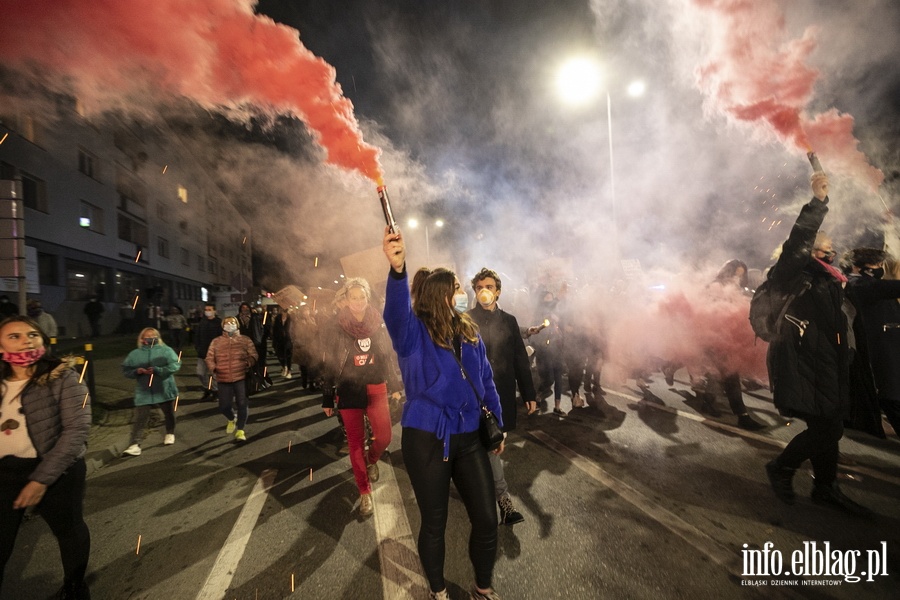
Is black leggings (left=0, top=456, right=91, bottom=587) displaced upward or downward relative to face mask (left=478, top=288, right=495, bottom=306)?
downward

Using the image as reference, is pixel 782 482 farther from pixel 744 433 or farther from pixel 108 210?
pixel 108 210

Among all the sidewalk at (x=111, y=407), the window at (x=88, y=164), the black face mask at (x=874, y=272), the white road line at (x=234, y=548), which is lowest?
the white road line at (x=234, y=548)

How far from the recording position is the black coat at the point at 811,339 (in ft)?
10.0

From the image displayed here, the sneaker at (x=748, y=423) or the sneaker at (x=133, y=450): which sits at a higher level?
the sneaker at (x=133, y=450)

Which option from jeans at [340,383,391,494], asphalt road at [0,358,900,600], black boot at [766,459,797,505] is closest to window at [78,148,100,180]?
asphalt road at [0,358,900,600]

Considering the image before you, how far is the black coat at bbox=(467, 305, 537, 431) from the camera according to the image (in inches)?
146

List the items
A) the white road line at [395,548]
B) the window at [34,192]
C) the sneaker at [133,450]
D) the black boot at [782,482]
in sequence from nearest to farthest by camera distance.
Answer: the white road line at [395,548] → the black boot at [782,482] → the sneaker at [133,450] → the window at [34,192]

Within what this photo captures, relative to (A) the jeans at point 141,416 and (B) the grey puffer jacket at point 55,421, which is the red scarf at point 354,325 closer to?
(B) the grey puffer jacket at point 55,421

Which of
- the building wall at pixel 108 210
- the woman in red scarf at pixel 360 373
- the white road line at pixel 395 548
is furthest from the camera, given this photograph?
the building wall at pixel 108 210

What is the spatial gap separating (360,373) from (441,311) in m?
1.73

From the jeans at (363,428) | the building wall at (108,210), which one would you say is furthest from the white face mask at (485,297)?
the building wall at (108,210)

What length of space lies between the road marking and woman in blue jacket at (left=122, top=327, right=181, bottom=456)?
701 centimetres

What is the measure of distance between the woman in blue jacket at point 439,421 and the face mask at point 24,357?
2.25 metres

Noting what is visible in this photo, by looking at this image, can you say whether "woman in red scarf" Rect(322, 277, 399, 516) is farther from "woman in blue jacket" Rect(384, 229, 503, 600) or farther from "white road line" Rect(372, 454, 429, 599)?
"woman in blue jacket" Rect(384, 229, 503, 600)
